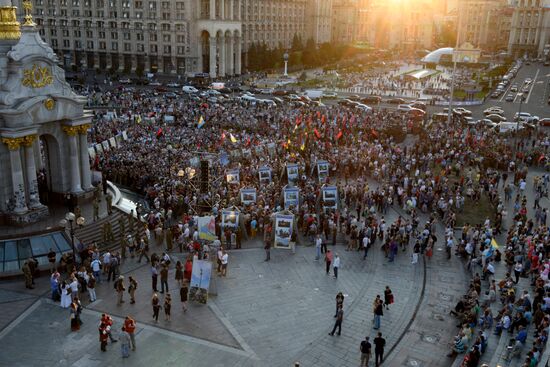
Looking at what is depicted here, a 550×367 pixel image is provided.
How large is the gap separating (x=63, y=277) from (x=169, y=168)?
44.7ft

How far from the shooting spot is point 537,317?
2000cm

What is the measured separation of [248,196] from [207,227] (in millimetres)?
5648

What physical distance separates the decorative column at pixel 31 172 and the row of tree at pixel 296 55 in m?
91.5

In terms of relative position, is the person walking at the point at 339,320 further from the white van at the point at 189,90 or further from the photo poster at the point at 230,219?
the white van at the point at 189,90

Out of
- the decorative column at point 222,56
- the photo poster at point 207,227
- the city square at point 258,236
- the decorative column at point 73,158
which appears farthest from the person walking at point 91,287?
the decorative column at point 222,56

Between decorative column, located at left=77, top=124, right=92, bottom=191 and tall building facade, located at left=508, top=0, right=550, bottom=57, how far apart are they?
155 meters

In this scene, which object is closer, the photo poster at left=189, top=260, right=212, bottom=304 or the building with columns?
the photo poster at left=189, top=260, right=212, bottom=304

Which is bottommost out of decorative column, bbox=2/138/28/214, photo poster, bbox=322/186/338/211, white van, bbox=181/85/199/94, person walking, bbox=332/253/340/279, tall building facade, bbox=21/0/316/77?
person walking, bbox=332/253/340/279

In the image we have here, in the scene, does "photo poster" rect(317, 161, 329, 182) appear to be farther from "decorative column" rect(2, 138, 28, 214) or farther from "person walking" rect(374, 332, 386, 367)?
"person walking" rect(374, 332, 386, 367)

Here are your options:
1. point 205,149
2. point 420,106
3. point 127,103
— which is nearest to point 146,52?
point 127,103

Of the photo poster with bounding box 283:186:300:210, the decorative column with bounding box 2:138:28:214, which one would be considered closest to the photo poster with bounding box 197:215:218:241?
the photo poster with bounding box 283:186:300:210

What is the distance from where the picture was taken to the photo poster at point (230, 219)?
95.5 feet

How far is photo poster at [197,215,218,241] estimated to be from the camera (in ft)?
89.4

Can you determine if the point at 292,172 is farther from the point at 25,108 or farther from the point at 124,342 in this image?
the point at 124,342
